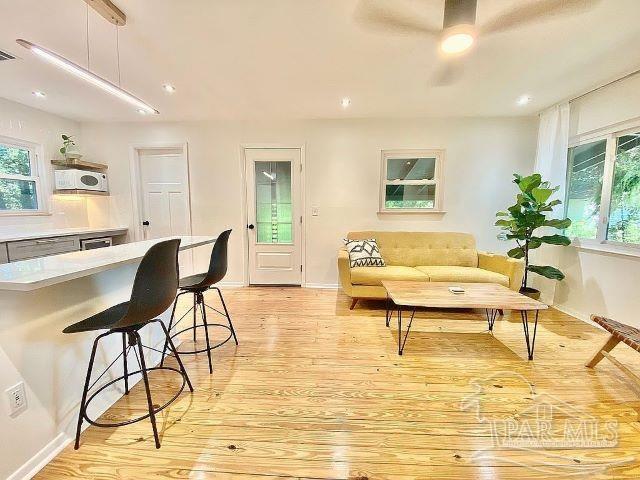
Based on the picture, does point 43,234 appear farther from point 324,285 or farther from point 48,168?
point 324,285

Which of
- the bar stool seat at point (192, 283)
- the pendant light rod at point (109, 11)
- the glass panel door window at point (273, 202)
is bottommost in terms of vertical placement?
the bar stool seat at point (192, 283)

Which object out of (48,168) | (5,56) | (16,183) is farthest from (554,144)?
(16,183)

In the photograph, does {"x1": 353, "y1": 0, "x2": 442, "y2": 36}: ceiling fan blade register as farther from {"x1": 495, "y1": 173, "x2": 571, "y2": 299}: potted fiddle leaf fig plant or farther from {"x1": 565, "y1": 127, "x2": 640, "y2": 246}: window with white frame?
{"x1": 565, "y1": 127, "x2": 640, "y2": 246}: window with white frame

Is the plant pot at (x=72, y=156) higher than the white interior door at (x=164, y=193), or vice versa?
the plant pot at (x=72, y=156)

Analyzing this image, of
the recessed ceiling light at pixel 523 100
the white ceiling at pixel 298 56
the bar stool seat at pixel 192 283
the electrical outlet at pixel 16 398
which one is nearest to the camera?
the electrical outlet at pixel 16 398

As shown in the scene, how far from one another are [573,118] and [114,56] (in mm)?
4733

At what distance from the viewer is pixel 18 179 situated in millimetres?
3311

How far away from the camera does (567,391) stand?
1.75m

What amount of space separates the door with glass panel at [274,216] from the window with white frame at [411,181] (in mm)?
1277

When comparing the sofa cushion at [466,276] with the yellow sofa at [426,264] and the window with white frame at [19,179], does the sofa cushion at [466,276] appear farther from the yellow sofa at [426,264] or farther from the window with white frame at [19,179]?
the window with white frame at [19,179]

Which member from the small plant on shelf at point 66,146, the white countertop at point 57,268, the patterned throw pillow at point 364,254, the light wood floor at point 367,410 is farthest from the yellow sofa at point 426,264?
the small plant on shelf at point 66,146

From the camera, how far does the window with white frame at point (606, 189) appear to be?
2562 mm

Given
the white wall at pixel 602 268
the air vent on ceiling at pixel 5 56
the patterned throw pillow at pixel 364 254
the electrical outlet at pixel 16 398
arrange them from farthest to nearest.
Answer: the patterned throw pillow at pixel 364 254 < the white wall at pixel 602 268 < the air vent on ceiling at pixel 5 56 < the electrical outlet at pixel 16 398

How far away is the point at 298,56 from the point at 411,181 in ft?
7.51
